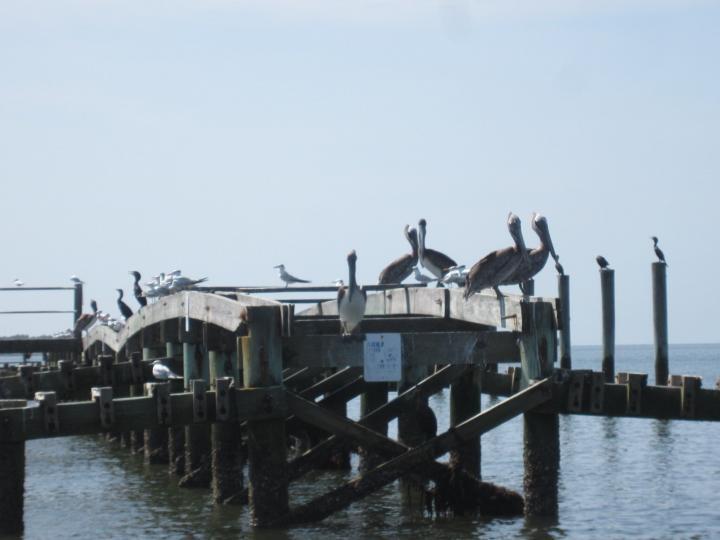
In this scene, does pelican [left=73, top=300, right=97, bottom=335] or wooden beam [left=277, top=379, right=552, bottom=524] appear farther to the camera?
pelican [left=73, top=300, right=97, bottom=335]

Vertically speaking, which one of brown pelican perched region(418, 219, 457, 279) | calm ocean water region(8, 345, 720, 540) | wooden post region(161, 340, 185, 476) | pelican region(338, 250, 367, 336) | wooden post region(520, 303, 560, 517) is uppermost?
brown pelican perched region(418, 219, 457, 279)

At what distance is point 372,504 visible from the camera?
17.7m

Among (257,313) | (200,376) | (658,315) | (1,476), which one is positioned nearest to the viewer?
(1,476)

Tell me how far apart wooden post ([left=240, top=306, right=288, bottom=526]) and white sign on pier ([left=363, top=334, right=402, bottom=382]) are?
38.5 inches

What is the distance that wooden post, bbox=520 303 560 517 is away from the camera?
1437cm

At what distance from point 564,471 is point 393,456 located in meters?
8.04

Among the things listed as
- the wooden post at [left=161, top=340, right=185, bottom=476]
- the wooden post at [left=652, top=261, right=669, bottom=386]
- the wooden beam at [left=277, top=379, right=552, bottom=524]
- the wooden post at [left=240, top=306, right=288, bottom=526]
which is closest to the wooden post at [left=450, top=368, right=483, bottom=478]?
the wooden beam at [left=277, top=379, right=552, bottom=524]

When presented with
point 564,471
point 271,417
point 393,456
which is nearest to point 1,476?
point 271,417

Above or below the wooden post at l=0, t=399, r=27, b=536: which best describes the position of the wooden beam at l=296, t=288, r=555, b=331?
above

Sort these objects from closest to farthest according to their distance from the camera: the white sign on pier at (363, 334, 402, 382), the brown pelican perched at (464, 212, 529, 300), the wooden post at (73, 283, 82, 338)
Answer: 1. the white sign on pier at (363, 334, 402, 382)
2. the brown pelican perched at (464, 212, 529, 300)
3. the wooden post at (73, 283, 82, 338)

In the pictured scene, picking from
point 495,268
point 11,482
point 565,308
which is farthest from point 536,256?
point 565,308

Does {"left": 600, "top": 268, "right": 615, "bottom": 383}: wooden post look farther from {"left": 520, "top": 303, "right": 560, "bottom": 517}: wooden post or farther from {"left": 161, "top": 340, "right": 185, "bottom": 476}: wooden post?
{"left": 520, "top": 303, "right": 560, "bottom": 517}: wooden post

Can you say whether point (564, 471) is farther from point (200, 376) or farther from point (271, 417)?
point (271, 417)

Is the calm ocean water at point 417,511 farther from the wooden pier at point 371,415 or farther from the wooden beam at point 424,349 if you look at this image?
the wooden beam at point 424,349
